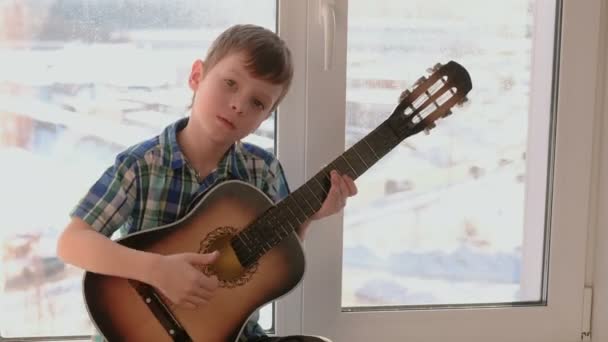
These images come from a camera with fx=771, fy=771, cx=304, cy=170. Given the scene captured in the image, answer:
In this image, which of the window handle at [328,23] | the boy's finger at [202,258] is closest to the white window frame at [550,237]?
the window handle at [328,23]

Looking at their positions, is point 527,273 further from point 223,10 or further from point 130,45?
point 130,45

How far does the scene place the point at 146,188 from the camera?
1.28 meters

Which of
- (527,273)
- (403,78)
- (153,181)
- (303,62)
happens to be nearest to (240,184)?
(153,181)

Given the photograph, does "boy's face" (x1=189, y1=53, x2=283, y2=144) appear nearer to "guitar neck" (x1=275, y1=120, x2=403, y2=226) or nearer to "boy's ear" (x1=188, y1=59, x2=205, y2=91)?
"boy's ear" (x1=188, y1=59, x2=205, y2=91)

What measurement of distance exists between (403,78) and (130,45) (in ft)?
1.80

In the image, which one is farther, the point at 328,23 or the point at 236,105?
the point at 328,23

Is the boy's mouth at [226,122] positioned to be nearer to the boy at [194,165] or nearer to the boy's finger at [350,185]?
the boy at [194,165]

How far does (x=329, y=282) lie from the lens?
1.58 metres

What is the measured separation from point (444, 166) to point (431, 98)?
375mm

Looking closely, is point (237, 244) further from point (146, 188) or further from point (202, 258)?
point (146, 188)

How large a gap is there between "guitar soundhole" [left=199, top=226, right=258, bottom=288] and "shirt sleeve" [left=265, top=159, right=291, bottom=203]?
157mm

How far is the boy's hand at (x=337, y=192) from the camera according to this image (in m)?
1.31

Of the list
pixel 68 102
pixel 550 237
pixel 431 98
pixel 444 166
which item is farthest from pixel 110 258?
pixel 550 237

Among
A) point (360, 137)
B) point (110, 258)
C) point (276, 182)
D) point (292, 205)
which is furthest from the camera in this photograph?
point (360, 137)
